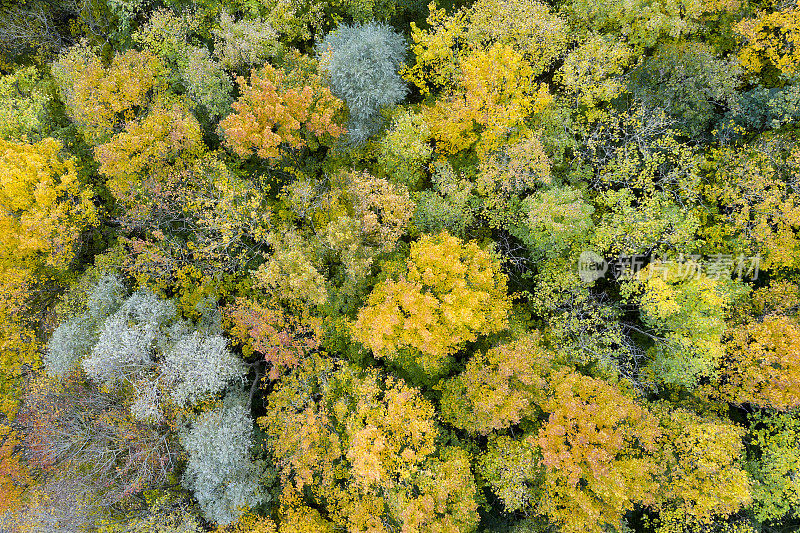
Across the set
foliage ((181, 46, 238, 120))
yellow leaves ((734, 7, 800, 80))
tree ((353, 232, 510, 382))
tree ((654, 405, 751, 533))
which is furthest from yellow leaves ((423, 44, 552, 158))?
tree ((654, 405, 751, 533))

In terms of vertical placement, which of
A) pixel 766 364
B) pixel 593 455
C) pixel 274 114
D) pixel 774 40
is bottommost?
pixel 593 455

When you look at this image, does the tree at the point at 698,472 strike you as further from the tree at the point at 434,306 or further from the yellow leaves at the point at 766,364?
the tree at the point at 434,306

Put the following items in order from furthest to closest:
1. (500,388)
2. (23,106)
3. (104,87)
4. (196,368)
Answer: (23,106), (104,87), (196,368), (500,388)

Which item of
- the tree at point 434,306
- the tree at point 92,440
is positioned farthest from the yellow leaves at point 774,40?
the tree at point 92,440

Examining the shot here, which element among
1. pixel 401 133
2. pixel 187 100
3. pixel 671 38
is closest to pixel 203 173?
pixel 187 100

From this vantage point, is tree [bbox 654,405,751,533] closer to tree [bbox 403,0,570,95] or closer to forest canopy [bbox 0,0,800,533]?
forest canopy [bbox 0,0,800,533]

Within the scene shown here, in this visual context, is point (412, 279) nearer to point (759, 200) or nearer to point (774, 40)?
point (759, 200)

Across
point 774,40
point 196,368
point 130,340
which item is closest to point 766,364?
point 774,40
